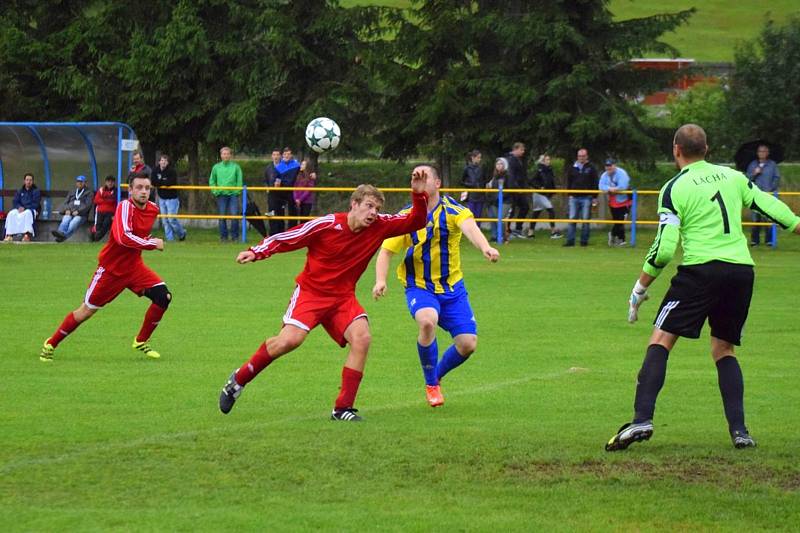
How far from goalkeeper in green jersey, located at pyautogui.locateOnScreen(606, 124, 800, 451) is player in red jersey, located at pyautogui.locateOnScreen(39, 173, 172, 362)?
5529 millimetres

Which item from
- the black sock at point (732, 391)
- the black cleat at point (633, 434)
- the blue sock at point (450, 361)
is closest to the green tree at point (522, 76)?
the blue sock at point (450, 361)

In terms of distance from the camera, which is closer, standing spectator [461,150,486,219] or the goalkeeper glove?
the goalkeeper glove

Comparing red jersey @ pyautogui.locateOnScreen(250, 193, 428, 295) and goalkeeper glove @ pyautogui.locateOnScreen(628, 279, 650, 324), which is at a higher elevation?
red jersey @ pyautogui.locateOnScreen(250, 193, 428, 295)

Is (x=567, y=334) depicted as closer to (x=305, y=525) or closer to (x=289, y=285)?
(x=289, y=285)

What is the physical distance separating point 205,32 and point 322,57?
3202mm

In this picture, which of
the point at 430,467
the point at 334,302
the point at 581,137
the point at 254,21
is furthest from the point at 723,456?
the point at 254,21

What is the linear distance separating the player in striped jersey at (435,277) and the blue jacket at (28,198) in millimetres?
19026

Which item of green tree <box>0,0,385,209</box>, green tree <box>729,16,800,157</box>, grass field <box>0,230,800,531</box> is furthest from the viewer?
green tree <box>729,16,800,157</box>

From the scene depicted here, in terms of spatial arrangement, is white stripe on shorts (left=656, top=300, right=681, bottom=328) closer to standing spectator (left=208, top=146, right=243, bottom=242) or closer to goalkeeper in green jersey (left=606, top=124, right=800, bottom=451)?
goalkeeper in green jersey (left=606, top=124, right=800, bottom=451)

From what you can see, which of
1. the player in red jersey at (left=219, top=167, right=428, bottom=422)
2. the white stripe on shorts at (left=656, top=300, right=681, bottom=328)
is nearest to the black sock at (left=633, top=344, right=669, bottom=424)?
the white stripe on shorts at (left=656, top=300, right=681, bottom=328)

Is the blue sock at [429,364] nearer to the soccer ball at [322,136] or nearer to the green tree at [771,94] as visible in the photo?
the soccer ball at [322,136]

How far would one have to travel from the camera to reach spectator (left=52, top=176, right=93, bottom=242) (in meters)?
26.9

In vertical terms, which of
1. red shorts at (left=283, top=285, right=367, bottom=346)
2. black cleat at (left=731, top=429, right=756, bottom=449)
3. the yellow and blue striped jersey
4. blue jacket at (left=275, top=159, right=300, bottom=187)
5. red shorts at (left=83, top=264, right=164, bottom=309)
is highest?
blue jacket at (left=275, top=159, right=300, bottom=187)

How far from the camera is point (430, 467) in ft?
23.2
